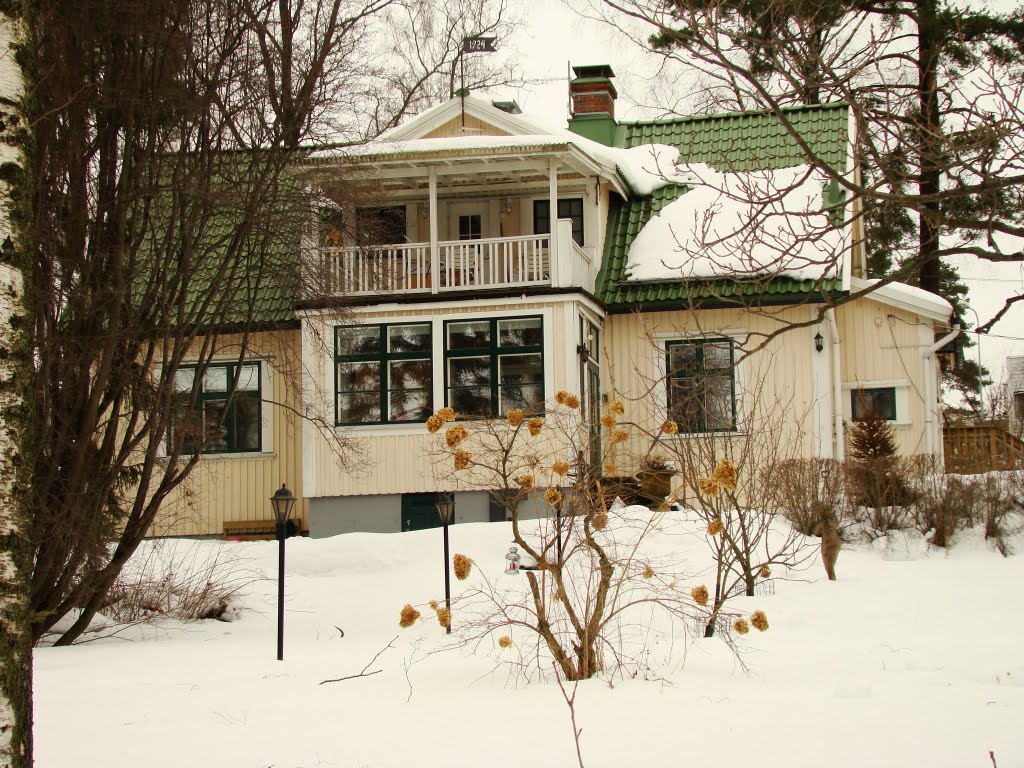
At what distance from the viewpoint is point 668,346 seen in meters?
18.7

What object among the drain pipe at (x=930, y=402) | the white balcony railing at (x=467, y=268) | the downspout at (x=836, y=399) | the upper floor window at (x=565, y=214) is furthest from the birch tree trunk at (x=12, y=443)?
the drain pipe at (x=930, y=402)

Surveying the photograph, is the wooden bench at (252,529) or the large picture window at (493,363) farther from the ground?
the large picture window at (493,363)

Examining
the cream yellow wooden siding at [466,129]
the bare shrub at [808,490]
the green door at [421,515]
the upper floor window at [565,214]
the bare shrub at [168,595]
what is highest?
the cream yellow wooden siding at [466,129]

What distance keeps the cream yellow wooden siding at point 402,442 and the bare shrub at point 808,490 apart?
12.9ft

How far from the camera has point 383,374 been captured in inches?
704

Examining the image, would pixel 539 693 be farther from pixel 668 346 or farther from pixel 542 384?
Result: pixel 668 346

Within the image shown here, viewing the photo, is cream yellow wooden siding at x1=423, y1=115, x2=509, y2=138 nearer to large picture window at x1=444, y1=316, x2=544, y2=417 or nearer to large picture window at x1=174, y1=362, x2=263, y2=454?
large picture window at x1=444, y1=316, x2=544, y2=417

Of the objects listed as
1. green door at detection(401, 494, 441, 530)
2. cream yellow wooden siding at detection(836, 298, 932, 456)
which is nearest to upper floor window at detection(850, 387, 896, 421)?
cream yellow wooden siding at detection(836, 298, 932, 456)

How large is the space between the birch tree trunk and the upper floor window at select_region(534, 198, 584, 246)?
15.7 m

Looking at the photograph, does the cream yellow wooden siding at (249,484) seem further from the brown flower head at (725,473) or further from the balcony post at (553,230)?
the brown flower head at (725,473)

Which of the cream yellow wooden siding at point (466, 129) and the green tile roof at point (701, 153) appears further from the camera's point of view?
the cream yellow wooden siding at point (466, 129)

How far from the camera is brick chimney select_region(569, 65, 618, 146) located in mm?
21062

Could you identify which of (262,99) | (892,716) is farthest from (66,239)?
(892,716)

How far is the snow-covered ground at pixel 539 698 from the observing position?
589 cm
